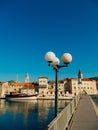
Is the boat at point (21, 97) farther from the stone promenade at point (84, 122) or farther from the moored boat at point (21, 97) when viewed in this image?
the stone promenade at point (84, 122)

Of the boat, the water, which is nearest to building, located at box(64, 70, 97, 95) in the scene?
the boat

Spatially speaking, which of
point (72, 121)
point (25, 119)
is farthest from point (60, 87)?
point (72, 121)

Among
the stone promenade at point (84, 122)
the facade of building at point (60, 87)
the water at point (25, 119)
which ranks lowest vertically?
the water at point (25, 119)

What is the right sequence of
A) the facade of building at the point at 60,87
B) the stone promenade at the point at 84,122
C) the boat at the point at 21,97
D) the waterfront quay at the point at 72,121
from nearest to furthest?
the waterfront quay at the point at 72,121 → the stone promenade at the point at 84,122 → the boat at the point at 21,97 → the facade of building at the point at 60,87

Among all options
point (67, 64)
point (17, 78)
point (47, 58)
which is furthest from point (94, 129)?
point (17, 78)

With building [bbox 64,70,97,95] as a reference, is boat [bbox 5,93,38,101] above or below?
below

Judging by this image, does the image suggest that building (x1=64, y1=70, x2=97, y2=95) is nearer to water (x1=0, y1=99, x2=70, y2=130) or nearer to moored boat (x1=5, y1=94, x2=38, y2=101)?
moored boat (x1=5, y1=94, x2=38, y2=101)

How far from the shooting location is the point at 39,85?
128 m

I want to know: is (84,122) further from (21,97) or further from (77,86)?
(77,86)

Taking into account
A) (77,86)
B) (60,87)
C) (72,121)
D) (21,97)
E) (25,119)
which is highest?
(77,86)

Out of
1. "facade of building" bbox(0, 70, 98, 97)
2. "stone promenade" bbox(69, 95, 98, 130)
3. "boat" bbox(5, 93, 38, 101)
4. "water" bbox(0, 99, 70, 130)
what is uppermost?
"facade of building" bbox(0, 70, 98, 97)

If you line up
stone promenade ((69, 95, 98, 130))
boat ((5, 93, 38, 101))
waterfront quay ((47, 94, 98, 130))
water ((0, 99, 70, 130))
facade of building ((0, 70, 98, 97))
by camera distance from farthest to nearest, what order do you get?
facade of building ((0, 70, 98, 97)) → boat ((5, 93, 38, 101)) → water ((0, 99, 70, 130)) → stone promenade ((69, 95, 98, 130)) → waterfront quay ((47, 94, 98, 130))

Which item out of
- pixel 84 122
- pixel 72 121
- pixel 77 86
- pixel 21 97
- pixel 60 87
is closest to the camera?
pixel 84 122

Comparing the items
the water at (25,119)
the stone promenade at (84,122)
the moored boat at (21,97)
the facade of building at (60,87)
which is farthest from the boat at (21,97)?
the stone promenade at (84,122)
